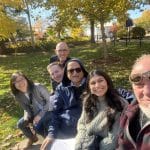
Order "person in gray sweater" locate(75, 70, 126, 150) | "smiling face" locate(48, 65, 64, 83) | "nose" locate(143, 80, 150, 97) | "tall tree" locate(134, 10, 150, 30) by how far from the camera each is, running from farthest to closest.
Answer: "tall tree" locate(134, 10, 150, 30) → "smiling face" locate(48, 65, 64, 83) → "person in gray sweater" locate(75, 70, 126, 150) → "nose" locate(143, 80, 150, 97)

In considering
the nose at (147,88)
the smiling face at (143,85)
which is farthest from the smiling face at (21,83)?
the nose at (147,88)

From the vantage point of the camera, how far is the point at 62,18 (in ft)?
63.7

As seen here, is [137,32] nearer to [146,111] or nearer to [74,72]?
[74,72]

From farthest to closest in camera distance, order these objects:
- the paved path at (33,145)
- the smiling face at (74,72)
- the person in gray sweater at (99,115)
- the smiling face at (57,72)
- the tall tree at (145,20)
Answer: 1. the tall tree at (145,20)
2. the paved path at (33,145)
3. the smiling face at (57,72)
4. the smiling face at (74,72)
5. the person in gray sweater at (99,115)

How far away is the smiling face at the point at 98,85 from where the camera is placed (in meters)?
4.40

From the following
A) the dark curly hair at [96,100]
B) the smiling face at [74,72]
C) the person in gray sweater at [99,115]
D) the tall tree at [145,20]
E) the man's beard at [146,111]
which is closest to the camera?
the man's beard at [146,111]

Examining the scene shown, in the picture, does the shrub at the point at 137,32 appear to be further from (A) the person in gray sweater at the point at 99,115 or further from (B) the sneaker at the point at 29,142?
(A) the person in gray sweater at the point at 99,115

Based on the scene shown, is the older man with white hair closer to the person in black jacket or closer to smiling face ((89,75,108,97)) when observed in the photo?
smiling face ((89,75,108,97))

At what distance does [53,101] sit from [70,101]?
318 millimetres

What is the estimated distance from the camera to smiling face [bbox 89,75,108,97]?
4398mm

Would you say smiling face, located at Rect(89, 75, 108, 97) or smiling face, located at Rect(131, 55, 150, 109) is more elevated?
smiling face, located at Rect(131, 55, 150, 109)

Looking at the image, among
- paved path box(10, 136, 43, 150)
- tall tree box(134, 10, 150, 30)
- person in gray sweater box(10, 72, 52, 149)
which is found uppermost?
person in gray sweater box(10, 72, 52, 149)

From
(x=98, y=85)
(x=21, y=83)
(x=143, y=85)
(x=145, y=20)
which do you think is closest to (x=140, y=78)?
(x=143, y=85)

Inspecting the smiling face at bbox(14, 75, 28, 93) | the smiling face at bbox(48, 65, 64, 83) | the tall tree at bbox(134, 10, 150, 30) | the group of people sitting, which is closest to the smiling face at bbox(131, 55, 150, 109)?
the group of people sitting
